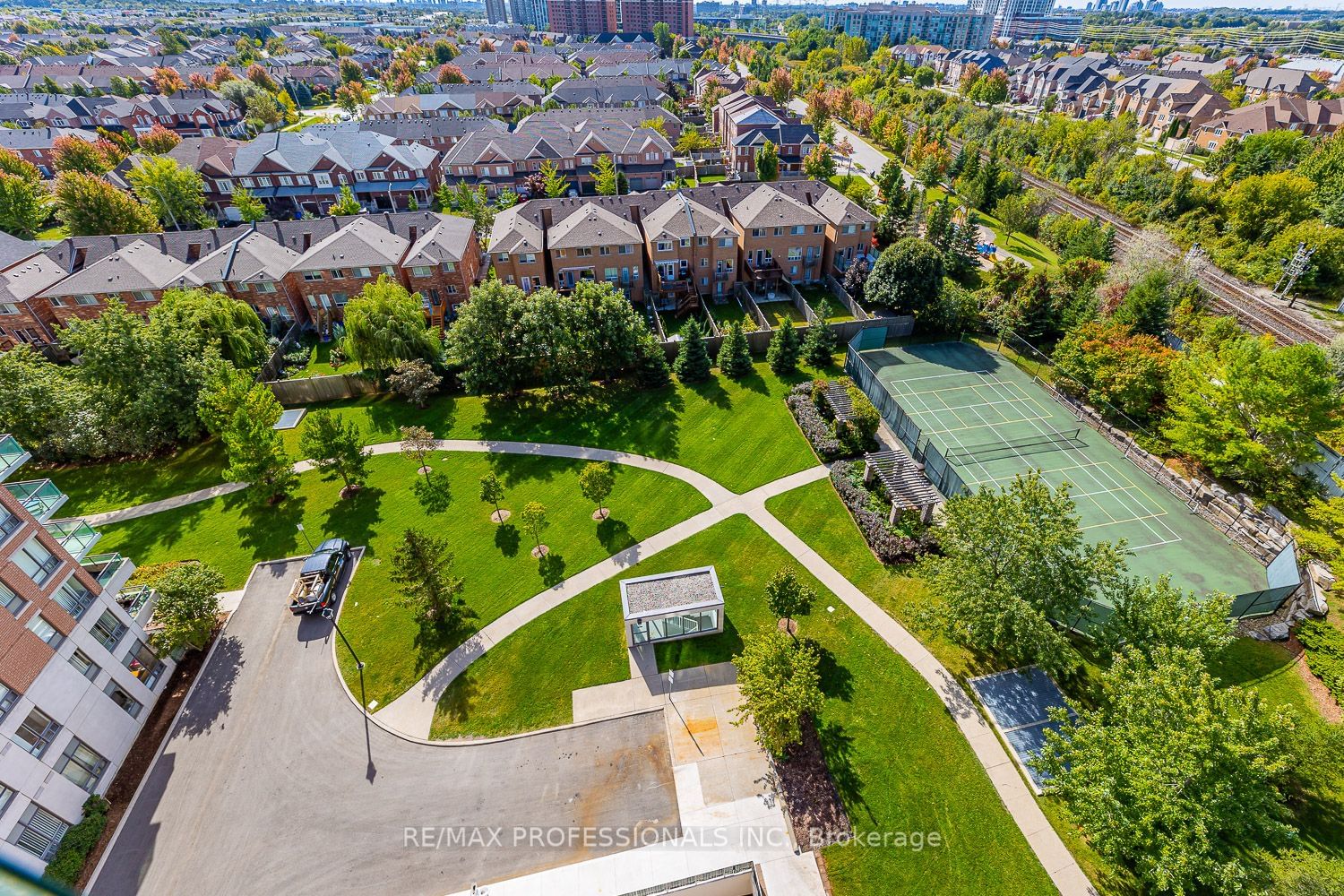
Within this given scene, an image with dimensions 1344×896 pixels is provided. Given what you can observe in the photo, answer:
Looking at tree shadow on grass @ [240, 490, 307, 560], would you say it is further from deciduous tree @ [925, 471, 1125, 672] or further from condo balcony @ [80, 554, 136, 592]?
deciduous tree @ [925, 471, 1125, 672]

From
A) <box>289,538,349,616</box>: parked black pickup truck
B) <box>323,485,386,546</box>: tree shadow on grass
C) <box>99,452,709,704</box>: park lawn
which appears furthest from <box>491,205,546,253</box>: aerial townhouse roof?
<box>289,538,349,616</box>: parked black pickup truck

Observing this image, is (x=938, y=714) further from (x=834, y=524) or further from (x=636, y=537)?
(x=636, y=537)

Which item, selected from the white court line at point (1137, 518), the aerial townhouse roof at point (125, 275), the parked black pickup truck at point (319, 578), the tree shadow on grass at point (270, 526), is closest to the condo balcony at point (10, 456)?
the tree shadow on grass at point (270, 526)

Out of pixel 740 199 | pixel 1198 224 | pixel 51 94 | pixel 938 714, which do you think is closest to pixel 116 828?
pixel 938 714

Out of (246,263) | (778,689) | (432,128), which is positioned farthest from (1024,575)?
(432,128)

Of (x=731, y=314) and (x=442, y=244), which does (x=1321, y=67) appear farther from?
(x=442, y=244)

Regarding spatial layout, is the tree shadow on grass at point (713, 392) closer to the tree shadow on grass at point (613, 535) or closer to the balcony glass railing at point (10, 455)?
the tree shadow on grass at point (613, 535)
